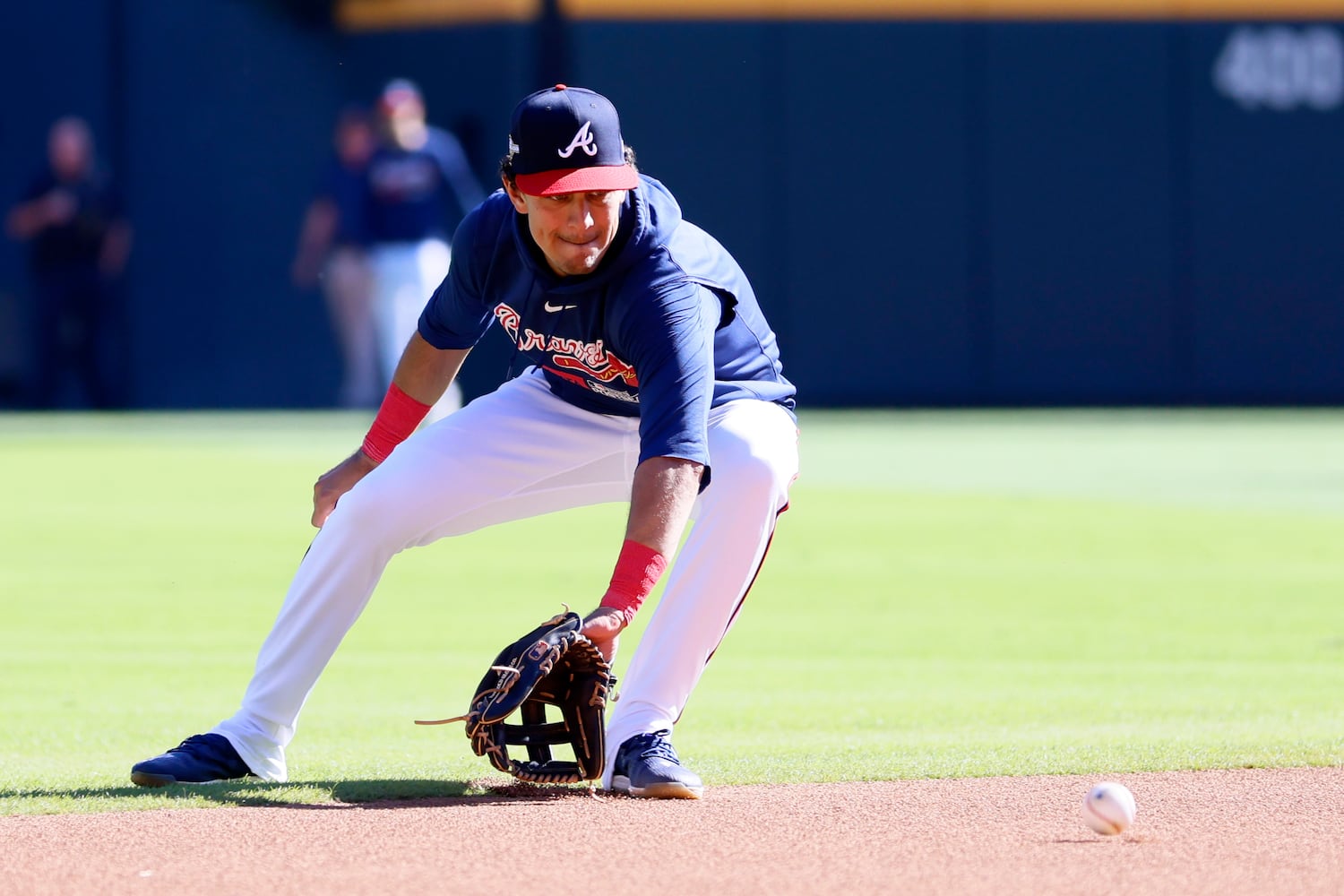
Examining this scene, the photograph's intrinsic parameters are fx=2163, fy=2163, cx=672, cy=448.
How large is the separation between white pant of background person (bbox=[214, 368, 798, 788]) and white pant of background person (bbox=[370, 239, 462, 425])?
33.8 feet

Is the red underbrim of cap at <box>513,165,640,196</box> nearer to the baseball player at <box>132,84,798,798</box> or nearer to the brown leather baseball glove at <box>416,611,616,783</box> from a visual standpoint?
the baseball player at <box>132,84,798,798</box>

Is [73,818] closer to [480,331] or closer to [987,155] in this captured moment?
[480,331]

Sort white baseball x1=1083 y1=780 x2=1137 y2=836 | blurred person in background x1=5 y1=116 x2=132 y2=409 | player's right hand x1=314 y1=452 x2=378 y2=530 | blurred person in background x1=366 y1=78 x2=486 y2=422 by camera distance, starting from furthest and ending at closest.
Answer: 1. blurred person in background x1=5 y1=116 x2=132 y2=409
2. blurred person in background x1=366 y1=78 x2=486 y2=422
3. player's right hand x1=314 y1=452 x2=378 y2=530
4. white baseball x1=1083 y1=780 x2=1137 y2=836

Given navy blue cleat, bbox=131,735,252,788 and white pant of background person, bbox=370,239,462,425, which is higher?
white pant of background person, bbox=370,239,462,425

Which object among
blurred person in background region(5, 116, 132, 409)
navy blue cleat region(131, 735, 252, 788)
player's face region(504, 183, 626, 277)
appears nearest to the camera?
player's face region(504, 183, 626, 277)

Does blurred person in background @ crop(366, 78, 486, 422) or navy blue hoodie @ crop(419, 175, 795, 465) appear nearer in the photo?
navy blue hoodie @ crop(419, 175, 795, 465)

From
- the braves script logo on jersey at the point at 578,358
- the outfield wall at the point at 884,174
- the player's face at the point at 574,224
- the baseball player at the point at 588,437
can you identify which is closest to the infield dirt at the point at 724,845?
the baseball player at the point at 588,437

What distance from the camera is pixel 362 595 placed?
17.5ft

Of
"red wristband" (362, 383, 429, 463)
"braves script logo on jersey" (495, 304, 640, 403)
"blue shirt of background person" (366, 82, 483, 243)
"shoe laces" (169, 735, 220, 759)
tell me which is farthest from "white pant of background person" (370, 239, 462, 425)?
"shoe laces" (169, 735, 220, 759)

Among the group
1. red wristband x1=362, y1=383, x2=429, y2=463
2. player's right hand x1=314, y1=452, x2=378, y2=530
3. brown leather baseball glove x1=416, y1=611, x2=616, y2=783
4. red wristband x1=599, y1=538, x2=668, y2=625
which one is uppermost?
red wristband x1=362, y1=383, x2=429, y2=463

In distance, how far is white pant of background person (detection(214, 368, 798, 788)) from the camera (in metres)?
5.13

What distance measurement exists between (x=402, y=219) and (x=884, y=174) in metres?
8.42

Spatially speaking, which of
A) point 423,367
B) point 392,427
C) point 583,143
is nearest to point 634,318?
point 583,143

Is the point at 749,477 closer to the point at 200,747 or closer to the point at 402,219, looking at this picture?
the point at 200,747
